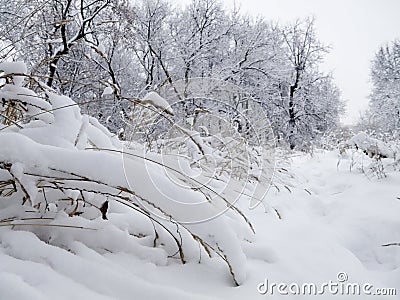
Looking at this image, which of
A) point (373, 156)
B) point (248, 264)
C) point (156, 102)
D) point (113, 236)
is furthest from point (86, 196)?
point (373, 156)

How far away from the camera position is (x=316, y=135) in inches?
679

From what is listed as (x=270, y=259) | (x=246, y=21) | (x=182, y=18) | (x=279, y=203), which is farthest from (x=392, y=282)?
(x=246, y=21)

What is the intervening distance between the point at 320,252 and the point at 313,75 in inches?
740

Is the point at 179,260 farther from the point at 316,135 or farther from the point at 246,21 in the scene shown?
the point at 316,135

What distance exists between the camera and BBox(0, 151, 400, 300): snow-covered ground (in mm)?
553

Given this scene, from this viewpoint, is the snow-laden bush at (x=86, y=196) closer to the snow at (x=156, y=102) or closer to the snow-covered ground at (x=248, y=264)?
the snow-covered ground at (x=248, y=264)

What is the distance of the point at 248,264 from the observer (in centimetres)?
83

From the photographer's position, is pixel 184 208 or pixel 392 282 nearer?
pixel 184 208

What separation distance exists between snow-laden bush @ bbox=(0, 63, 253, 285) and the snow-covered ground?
0.11 ft

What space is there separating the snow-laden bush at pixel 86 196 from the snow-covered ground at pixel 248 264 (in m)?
0.03

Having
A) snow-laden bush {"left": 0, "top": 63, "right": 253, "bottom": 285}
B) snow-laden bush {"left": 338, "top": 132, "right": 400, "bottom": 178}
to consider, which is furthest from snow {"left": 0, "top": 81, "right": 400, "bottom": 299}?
snow-laden bush {"left": 338, "top": 132, "right": 400, "bottom": 178}

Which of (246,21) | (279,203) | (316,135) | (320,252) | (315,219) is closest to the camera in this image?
(320,252)

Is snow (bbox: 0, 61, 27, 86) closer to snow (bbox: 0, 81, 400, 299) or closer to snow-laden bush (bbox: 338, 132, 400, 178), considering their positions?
snow (bbox: 0, 81, 400, 299)

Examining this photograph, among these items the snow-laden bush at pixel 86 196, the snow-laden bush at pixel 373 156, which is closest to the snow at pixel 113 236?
the snow-laden bush at pixel 86 196
